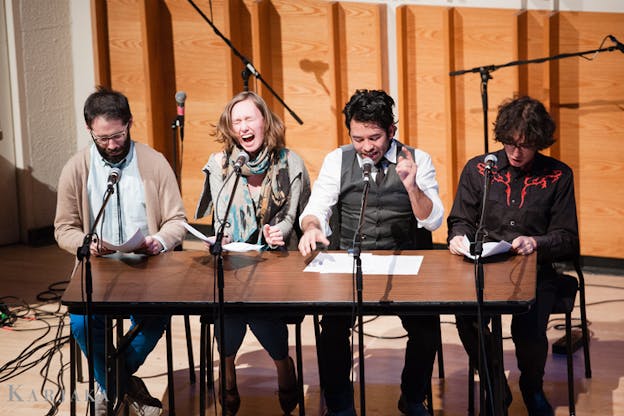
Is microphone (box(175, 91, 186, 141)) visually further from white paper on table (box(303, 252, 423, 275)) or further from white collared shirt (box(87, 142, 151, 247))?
white paper on table (box(303, 252, 423, 275))

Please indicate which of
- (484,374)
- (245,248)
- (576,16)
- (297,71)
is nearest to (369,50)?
(297,71)

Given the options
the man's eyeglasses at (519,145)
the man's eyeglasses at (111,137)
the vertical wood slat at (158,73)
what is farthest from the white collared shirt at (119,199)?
the vertical wood slat at (158,73)

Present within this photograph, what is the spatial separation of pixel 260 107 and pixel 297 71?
280 centimetres

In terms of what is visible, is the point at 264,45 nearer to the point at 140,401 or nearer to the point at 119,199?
the point at 119,199

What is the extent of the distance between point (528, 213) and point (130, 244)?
62.7 inches

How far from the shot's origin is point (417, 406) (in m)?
3.61

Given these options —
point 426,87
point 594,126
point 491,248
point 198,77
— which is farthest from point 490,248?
point 198,77

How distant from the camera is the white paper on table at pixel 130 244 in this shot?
11.4ft

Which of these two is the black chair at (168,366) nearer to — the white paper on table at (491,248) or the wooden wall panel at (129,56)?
the white paper on table at (491,248)

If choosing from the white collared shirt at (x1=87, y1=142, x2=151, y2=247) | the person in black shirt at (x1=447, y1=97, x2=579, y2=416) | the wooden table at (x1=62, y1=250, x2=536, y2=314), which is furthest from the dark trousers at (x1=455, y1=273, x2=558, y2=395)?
the white collared shirt at (x1=87, y1=142, x2=151, y2=247)

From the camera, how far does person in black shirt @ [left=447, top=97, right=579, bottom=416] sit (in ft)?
12.1

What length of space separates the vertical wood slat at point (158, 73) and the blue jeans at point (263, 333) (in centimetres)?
339

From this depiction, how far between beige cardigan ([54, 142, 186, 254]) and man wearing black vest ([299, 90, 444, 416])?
0.57m

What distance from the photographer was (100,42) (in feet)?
24.0
